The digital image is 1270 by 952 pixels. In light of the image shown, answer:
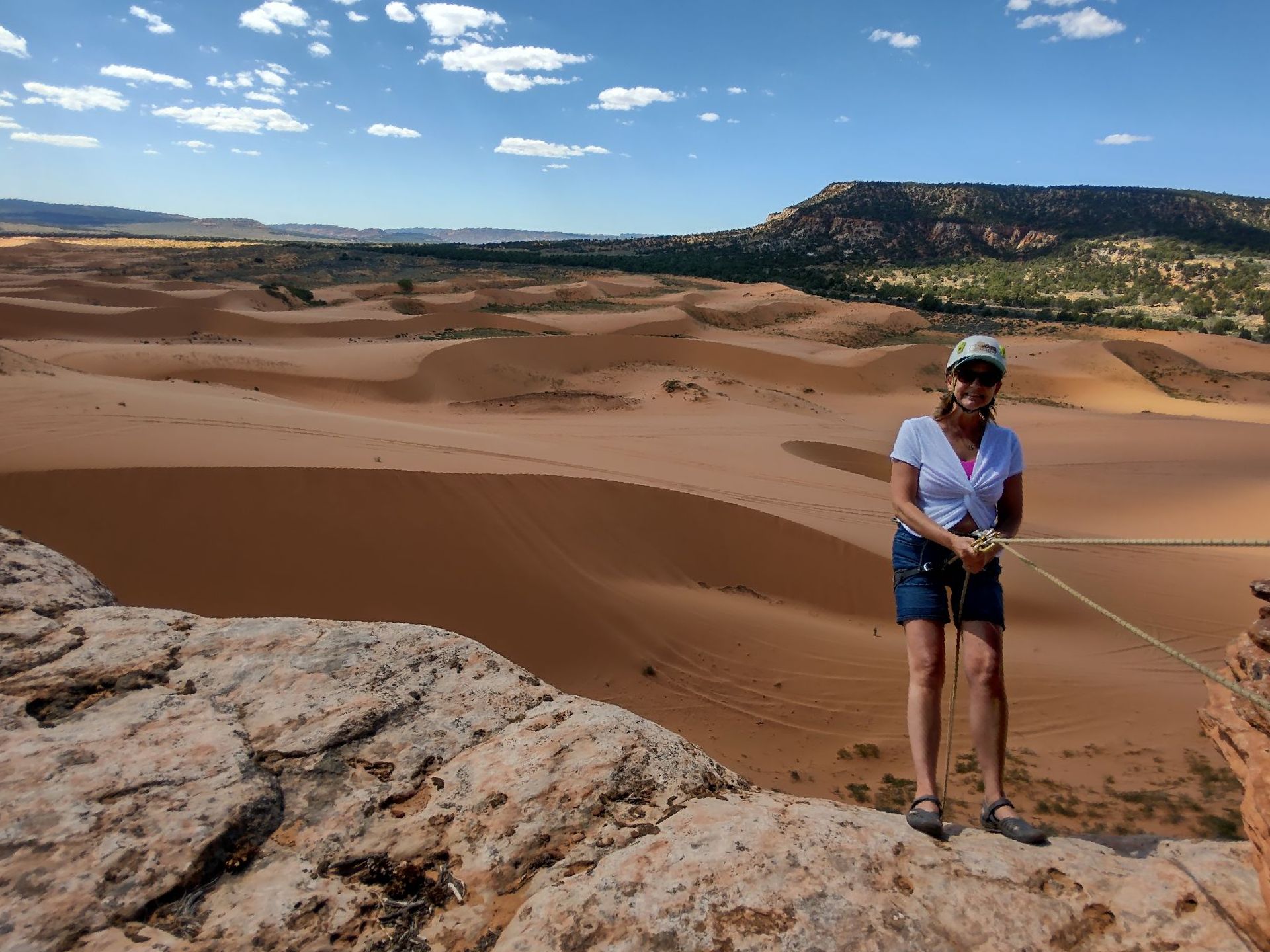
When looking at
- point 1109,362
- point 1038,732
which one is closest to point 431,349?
point 1038,732

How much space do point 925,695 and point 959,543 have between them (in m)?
0.51

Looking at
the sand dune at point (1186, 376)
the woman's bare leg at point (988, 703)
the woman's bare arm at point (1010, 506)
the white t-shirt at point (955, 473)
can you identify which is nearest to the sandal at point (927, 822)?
the woman's bare leg at point (988, 703)

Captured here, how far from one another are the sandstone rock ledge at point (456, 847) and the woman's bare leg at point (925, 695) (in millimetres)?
337

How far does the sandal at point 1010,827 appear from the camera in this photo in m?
1.99

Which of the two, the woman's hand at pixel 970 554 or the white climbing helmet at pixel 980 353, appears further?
the white climbing helmet at pixel 980 353

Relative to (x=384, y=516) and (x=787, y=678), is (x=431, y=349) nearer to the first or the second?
(x=384, y=516)

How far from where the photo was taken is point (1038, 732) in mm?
5488

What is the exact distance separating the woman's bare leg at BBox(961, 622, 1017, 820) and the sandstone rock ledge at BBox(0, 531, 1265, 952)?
0.96ft

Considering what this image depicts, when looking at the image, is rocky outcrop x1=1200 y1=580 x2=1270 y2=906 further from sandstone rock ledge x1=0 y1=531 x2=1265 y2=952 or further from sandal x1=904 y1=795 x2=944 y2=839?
sandal x1=904 y1=795 x2=944 y2=839

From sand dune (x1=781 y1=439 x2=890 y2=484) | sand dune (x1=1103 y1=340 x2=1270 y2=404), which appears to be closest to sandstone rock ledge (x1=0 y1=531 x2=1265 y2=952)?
sand dune (x1=781 y1=439 x2=890 y2=484)

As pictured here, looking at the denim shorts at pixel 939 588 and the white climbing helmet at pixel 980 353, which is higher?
the white climbing helmet at pixel 980 353

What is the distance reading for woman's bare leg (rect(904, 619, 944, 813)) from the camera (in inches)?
91.9

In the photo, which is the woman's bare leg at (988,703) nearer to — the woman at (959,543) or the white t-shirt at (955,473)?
the woman at (959,543)

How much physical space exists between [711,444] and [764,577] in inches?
223
